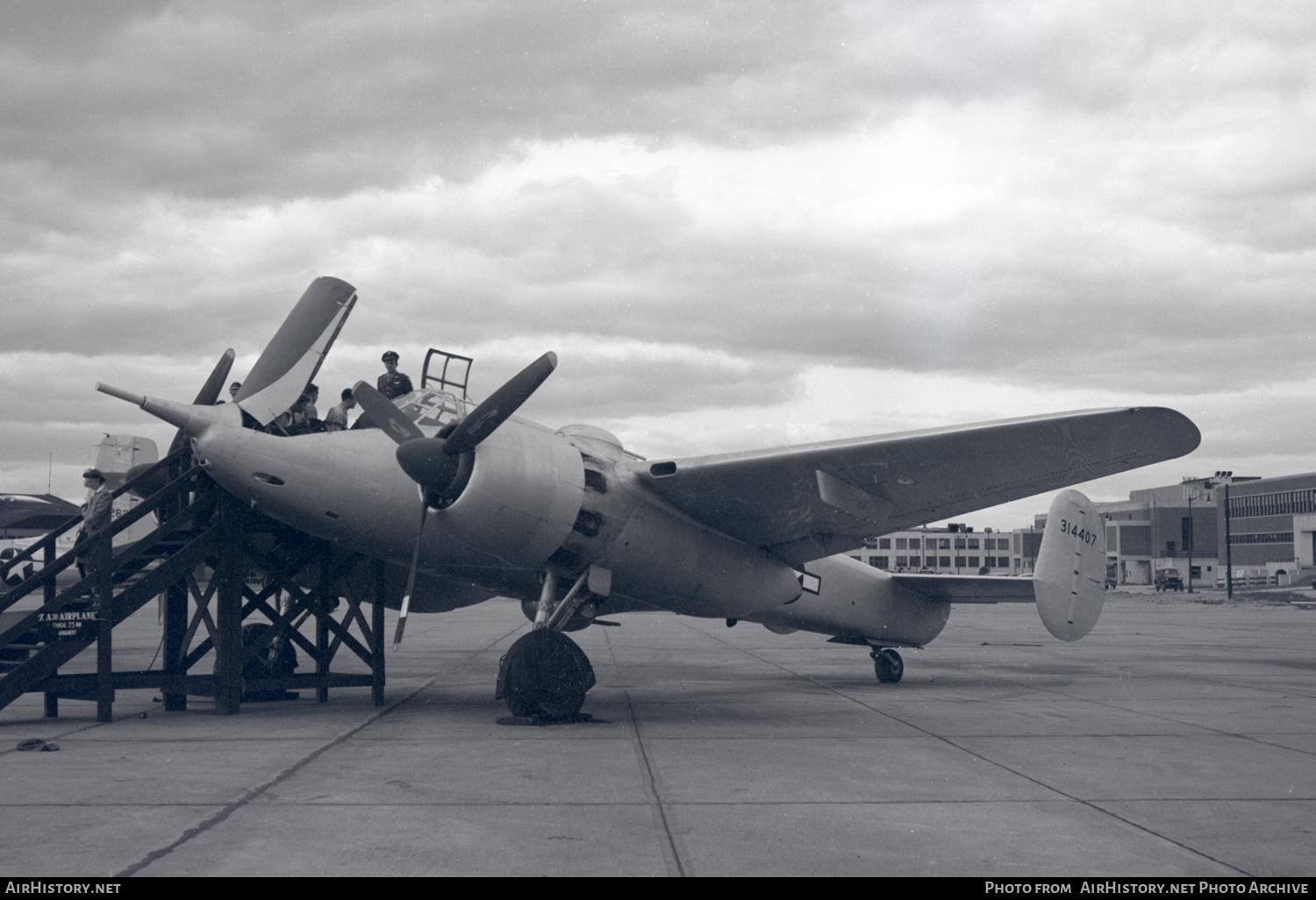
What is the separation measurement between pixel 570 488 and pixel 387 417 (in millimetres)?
1977

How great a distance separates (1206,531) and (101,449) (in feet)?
432

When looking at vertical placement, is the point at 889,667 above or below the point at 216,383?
below

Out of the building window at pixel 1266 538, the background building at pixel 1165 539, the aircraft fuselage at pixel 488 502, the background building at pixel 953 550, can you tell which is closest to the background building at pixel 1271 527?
the building window at pixel 1266 538

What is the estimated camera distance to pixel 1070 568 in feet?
54.3

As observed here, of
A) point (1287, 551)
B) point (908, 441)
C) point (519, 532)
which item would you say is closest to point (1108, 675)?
point (908, 441)

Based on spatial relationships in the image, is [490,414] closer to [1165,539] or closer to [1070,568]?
[1070,568]

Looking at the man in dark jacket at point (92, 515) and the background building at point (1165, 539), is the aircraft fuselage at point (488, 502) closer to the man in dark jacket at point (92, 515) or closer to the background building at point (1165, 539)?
the man in dark jacket at point (92, 515)

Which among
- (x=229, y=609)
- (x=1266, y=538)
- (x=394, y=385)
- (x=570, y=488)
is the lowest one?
(x=229, y=609)

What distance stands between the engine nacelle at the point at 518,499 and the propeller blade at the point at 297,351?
93.9 inches

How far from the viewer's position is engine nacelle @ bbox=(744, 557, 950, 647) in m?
15.7

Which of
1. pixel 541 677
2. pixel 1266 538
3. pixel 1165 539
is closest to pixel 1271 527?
pixel 1266 538

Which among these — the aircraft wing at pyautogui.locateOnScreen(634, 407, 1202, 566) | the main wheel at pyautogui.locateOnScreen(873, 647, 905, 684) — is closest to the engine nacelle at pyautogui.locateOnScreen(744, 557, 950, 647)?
the main wheel at pyautogui.locateOnScreen(873, 647, 905, 684)

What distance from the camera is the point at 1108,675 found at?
59.6 ft

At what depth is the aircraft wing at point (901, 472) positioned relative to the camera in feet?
35.8
